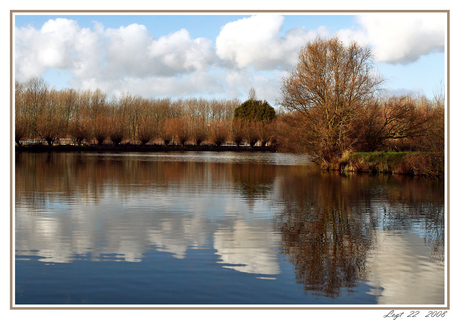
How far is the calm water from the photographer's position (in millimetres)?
4996

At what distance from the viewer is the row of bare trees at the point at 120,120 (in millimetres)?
56594

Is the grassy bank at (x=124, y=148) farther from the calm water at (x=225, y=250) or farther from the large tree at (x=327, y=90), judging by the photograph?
the calm water at (x=225, y=250)

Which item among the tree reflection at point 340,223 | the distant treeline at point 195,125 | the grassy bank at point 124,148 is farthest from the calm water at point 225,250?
the grassy bank at point 124,148

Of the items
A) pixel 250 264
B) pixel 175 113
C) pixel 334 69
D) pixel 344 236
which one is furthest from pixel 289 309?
pixel 175 113

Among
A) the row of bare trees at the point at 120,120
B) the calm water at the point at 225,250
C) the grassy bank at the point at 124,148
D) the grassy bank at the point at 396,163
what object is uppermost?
the row of bare trees at the point at 120,120

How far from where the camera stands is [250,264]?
6047 millimetres

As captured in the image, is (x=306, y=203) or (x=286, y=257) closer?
(x=286, y=257)

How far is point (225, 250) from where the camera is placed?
6770 millimetres

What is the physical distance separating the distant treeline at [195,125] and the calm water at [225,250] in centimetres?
1224

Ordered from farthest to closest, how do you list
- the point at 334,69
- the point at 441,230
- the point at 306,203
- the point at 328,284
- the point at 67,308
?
the point at 334,69
the point at 306,203
the point at 441,230
the point at 328,284
the point at 67,308

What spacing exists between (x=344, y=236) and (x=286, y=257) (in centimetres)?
202

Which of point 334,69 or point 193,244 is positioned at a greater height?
point 334,69

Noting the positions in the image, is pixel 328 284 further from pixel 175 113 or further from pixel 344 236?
pixel 175 113

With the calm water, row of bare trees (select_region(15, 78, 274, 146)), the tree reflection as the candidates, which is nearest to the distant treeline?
row of bare trees (select_region(15, 78, 274, 146))
